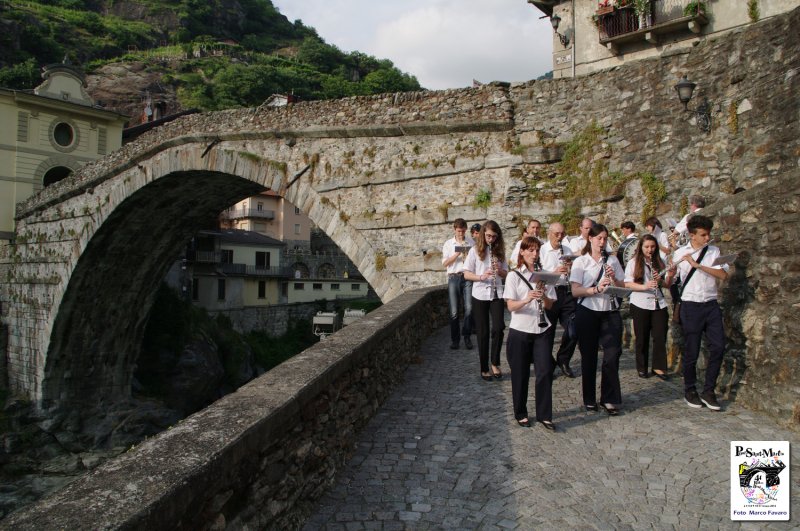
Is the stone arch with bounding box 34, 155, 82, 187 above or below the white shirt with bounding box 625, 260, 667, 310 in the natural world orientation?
above

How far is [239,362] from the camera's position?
27.9 metres

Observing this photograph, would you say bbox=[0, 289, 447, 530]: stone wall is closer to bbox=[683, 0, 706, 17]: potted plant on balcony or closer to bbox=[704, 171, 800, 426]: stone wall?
bbox=[704, 171, 800, 426]: stone wall

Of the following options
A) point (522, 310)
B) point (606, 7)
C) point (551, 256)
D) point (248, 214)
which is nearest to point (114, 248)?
point (606, 7)

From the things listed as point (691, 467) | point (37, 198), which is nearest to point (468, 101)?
point (691, 467)

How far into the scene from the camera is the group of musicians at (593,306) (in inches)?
164

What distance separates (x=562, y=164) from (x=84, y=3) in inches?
3084

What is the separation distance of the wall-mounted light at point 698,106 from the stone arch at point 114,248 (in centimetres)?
728

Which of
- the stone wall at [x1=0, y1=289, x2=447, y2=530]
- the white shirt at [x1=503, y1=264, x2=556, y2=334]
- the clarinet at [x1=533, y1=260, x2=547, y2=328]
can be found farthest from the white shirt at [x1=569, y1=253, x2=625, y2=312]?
the stone wall at [x1=0, y1=289, x2=447, y2=530]

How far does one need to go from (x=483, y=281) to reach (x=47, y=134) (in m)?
22.6

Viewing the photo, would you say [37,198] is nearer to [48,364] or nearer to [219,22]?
[48,364]

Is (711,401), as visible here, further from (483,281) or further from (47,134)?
(47,134)

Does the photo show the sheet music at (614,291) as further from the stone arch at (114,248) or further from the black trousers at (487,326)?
the stone arch at (114,248)

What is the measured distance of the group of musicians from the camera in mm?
4160

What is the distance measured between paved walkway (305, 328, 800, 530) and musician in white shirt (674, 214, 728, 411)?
0.18 meters
